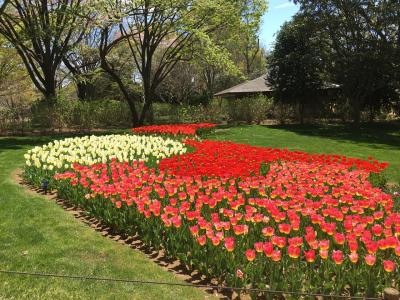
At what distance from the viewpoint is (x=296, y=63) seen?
29062 millimetres

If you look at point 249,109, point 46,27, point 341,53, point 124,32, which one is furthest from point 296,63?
point 46,27

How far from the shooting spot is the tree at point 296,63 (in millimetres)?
28375

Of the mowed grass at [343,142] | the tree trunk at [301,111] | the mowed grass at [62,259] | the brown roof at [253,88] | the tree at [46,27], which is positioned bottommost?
the mowed grass at [62,259]

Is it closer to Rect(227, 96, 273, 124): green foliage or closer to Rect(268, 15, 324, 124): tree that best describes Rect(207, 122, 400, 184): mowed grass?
Rect(268, 15, 324, 124): tree

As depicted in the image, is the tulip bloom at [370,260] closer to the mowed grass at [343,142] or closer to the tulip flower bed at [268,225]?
the tulip flower bed at [268,225]

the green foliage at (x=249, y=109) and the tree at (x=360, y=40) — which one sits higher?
the tree at (x=360, y=40)

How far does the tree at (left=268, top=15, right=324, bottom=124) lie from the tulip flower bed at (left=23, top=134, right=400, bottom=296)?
20.8 metres

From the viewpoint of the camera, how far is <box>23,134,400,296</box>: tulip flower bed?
4125 mm

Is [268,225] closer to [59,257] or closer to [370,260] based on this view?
[370,260]

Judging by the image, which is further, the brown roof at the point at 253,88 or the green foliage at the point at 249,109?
the brown roof at the point at 253,88

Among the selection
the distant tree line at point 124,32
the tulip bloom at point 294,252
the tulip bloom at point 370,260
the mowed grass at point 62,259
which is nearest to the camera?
the tulip bloom at point 370,260

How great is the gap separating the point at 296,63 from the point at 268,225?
2527cm

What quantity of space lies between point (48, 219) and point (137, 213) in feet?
6.28

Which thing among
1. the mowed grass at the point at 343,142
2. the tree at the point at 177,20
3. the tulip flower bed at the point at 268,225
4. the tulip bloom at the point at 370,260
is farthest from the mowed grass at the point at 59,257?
the tree at the point at 177,20
